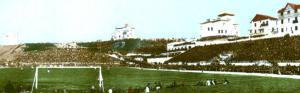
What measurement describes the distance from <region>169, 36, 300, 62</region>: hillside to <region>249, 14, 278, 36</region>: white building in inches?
598

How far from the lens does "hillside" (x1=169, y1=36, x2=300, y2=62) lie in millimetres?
77037

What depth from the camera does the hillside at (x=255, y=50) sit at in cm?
7704

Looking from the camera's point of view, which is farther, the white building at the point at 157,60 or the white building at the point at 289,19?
the white building at the point at 157,60

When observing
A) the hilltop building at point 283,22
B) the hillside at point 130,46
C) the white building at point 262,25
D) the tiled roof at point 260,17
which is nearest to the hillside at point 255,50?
the hilltop building at point 283,22

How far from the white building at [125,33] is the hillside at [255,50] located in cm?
6257

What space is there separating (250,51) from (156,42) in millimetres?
69622

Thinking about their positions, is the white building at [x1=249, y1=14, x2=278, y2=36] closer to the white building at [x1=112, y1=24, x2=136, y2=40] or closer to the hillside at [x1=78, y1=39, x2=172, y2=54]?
the hillside at [x1=78, y1=39, x2=172, y2=54]

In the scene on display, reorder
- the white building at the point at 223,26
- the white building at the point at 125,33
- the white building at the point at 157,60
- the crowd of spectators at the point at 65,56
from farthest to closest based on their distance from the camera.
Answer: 1. the white building at the point at 125,33
2. the white building at the point at 223,26
3. the crowd of spectators at the point at 65,56
4. the white building at the point at 157,60

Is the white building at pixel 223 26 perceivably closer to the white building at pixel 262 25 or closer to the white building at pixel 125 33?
the white building at pixel 262 25

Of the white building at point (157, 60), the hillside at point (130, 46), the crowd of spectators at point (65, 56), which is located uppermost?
the hillside at point (130, 46)

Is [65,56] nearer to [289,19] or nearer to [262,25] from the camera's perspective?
[262,25]

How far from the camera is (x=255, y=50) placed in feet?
281

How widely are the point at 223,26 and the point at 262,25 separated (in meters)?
15.4

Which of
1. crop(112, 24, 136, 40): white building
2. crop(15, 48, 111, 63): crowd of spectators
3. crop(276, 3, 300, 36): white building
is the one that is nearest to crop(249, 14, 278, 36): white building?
crop(276, 3, 300, 36): white building
